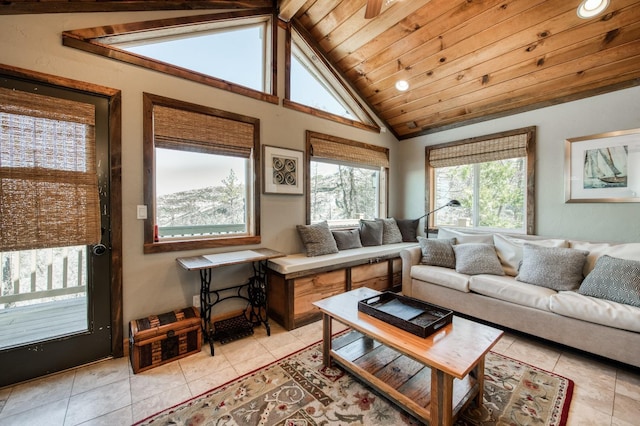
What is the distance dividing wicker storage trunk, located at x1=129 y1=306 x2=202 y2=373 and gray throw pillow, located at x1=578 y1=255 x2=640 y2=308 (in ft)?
11.0

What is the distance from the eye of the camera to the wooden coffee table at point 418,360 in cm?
134

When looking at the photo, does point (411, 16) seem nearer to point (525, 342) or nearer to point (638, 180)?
point (638, 180)

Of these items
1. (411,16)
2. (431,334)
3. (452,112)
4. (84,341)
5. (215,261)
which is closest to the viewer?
(431,334)

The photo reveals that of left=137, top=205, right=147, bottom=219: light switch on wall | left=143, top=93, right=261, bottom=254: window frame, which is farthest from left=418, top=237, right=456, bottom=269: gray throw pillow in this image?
left=137, top=205, right=147, bottom=219: light switch on wall

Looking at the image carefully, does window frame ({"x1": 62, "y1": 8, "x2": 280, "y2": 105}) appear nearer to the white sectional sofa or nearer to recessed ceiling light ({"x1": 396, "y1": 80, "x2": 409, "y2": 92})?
recessed ceiling light ({"x1": 396, "y1": 80, "x2": 409, "y2": 92})

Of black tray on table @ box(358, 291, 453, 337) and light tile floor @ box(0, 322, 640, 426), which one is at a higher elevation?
black tray on table @ box(358, 291, 453, 337)

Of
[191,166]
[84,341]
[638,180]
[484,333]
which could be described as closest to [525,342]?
[484,333]

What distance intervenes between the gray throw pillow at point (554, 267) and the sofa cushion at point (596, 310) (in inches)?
4.8

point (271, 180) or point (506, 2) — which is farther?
point (271, 180)

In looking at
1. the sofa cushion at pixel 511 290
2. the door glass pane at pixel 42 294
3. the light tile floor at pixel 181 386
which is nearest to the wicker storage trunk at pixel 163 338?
the light tile floor at pixel 181 386

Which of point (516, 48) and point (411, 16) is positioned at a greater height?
point (411, 16)

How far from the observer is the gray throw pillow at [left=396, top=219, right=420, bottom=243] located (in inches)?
172

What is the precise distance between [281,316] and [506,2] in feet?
12.2

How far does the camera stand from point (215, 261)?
7.73ft
